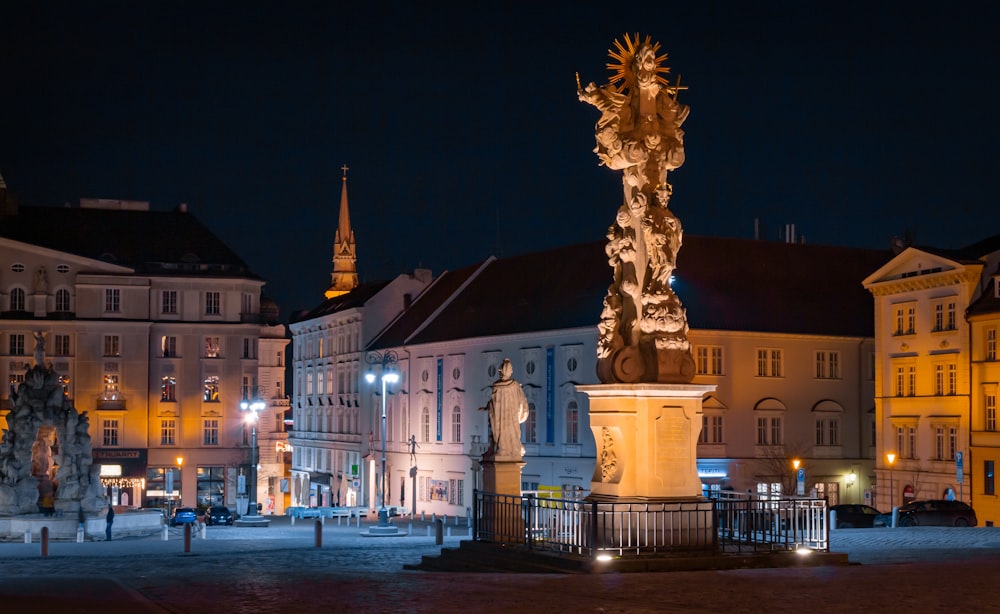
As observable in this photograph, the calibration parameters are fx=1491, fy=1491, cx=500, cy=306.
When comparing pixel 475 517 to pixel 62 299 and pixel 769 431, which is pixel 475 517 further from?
pixel 62 299

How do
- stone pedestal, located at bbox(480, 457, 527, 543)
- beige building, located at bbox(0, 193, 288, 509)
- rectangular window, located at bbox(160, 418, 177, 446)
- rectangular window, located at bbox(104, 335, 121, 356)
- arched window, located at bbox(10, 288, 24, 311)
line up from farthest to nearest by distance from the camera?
rectangular window, located at bbox(160, 418, 177, 446) < rectangular window, located at bbox(104, 335, 121, 356) < beige building, located at bbox(0, 193, 288, 509) < arched window, located at bbox(10, 288, 24, 311) < stone pedestal, located at bbox(480, 457, 527, 543)

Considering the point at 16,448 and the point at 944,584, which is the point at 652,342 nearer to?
the point at 944,584

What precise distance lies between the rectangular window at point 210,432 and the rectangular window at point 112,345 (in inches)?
275

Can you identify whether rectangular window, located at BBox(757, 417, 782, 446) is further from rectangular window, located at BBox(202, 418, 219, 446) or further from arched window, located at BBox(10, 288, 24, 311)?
arched window, located at BBox(10, 288, 24, 311)

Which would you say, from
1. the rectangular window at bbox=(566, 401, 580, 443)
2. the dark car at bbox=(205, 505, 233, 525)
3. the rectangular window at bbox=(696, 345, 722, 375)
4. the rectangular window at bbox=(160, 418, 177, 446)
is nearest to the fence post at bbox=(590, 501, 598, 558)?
the dark car at bbox=(205, 505, 233, 525)

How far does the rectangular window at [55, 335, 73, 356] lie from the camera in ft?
297

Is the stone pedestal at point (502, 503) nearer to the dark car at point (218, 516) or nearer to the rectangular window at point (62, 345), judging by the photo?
the dark car at point (218, 516)

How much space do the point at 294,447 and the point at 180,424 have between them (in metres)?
15.7

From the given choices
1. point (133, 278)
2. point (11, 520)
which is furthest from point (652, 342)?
point (133, 278)

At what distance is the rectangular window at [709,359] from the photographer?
2638 inches

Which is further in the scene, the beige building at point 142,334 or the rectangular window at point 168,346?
the rectangular window at point 168,346

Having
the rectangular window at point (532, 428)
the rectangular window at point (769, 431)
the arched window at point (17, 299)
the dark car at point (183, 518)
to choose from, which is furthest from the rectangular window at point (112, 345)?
the rectangular window at point (769, 431)

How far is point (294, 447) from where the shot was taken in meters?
107

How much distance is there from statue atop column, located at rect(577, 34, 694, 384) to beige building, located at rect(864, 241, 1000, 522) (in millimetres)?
36337
